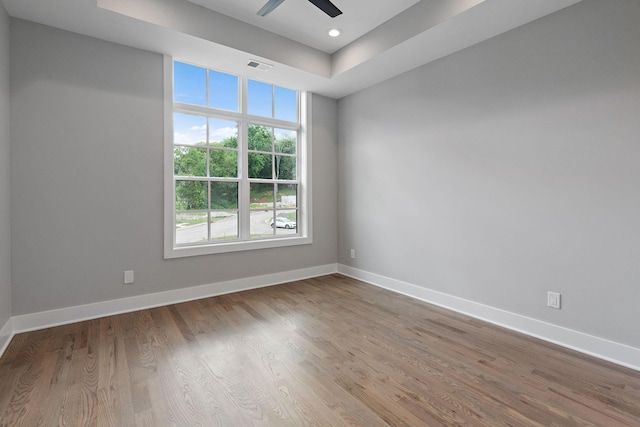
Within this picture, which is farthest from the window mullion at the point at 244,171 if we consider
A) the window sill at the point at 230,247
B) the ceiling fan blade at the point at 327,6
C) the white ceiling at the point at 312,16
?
the ceiling fan blade at the point at 327,6

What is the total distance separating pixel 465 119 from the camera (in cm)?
304

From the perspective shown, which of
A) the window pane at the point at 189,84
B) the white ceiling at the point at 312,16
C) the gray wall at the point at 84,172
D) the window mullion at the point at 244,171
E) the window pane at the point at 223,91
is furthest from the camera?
the window mullion at the point at 244,171

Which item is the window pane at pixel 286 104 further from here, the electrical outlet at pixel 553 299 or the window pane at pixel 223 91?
the electrical outlet at pixel 553 299

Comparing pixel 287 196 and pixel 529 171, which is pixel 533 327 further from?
pixel 287 196

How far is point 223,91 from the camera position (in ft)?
12.2

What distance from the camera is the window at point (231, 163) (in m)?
3.41

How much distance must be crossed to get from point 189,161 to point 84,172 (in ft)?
3.28

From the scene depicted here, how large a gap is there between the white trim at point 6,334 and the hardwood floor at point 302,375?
0.19 ft

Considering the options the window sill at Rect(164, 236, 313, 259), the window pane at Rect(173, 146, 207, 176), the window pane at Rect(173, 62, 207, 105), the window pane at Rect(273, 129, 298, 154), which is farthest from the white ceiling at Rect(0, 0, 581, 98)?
the window sill at Rect(164, 236, 313, 259)

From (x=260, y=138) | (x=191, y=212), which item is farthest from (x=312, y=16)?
(x=191, y=212)

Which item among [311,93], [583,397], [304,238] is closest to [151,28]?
[311,93]

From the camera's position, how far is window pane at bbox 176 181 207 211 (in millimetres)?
3426

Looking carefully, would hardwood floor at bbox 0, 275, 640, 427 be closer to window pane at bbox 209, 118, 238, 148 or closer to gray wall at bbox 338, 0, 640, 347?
gray wall at bbox 338, 0, 640, 347

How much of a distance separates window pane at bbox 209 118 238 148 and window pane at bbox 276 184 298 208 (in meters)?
0.88
